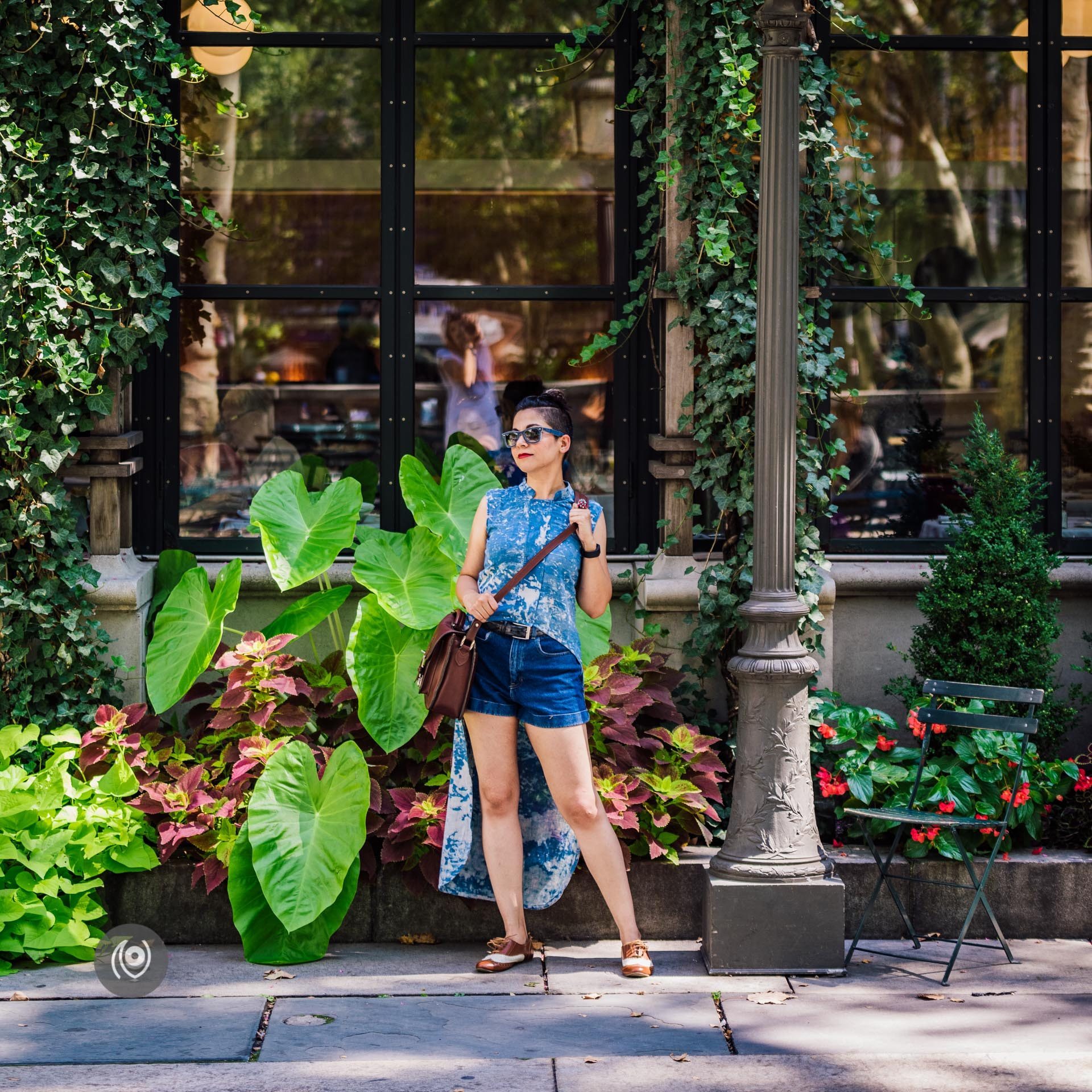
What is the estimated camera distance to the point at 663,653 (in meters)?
6.25

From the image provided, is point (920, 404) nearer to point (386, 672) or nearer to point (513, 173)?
point (513, 173)

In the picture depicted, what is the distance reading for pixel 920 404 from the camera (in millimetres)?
6805

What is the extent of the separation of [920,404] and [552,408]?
8.02 feet

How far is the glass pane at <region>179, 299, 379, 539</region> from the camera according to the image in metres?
6.66

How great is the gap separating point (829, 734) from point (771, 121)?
231 centimetres

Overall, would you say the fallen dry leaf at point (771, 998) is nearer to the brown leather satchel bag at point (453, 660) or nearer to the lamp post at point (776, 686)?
the lamp post at point (776, 686)

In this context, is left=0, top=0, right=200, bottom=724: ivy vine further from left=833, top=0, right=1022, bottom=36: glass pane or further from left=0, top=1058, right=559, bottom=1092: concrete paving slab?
left=833, top=0, right=1022, bottom=36: glass pane

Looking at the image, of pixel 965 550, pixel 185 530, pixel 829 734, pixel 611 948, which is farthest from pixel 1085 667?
pixel 185 530

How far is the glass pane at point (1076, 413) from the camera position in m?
6.81

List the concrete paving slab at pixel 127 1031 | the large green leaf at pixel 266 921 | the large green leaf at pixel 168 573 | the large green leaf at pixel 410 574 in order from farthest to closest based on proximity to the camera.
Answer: the large green leaf at pixel 168 573
the large green leaf at pixel 410 574
the large green leaf at pixel 266 921
the concrete paving slab at pixel 127 1031

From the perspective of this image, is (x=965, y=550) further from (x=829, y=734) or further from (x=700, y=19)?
(x=700, y=19)

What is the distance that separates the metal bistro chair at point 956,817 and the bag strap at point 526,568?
1437mm

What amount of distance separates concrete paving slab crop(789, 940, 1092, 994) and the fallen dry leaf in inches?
3.4

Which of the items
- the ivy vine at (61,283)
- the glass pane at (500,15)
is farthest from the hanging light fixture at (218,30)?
the glass pane at (500,15)
